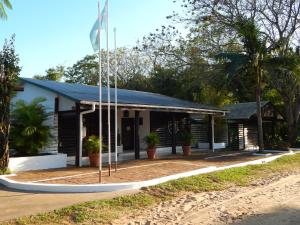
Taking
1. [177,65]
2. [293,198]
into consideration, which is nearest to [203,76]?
[177,65]

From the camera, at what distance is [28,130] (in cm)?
1428

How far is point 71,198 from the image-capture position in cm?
954

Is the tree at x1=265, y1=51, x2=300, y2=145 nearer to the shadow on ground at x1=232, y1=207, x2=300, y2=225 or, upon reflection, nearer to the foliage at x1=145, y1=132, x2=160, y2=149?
the foliage at x1=145, y1=132, x2=160, y2=149

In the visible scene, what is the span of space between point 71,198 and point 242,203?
4.19m

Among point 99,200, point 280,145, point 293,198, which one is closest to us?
point 99,200

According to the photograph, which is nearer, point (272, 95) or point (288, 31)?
point (288, 31)

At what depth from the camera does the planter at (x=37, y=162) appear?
1371cm

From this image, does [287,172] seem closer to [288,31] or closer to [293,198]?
[293,198]

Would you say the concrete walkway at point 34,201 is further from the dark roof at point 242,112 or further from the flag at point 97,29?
the dark roof at point 242,112

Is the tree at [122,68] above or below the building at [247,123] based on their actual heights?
above

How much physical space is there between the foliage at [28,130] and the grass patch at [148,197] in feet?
19.2

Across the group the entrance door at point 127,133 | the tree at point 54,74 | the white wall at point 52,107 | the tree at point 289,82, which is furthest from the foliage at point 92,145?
the tree at point 54,74

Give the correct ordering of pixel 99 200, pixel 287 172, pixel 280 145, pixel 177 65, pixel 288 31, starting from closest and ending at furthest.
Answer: pixel 99 200, pixel 287 172, pixel 280 145, pixel 288 31, pixel 177 65

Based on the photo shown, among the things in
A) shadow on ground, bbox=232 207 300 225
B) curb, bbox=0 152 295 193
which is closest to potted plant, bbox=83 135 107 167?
curb, bbox=0 152 295 193
